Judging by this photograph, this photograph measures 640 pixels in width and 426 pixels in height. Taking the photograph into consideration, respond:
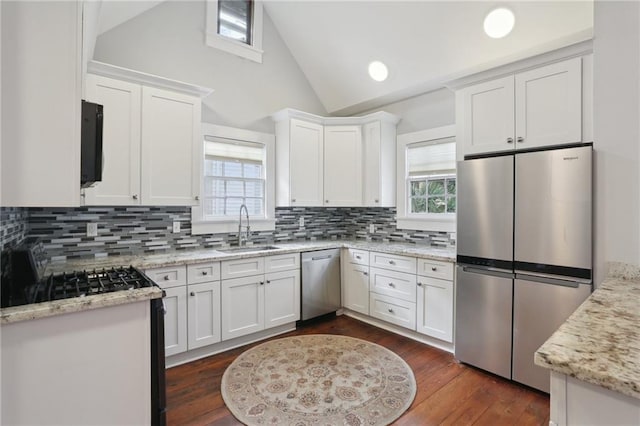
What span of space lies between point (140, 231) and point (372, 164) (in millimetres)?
2646

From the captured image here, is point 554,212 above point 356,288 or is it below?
above

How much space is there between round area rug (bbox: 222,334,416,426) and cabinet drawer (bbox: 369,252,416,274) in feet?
2.61

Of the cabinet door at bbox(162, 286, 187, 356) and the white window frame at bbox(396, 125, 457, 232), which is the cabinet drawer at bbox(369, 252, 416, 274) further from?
the cabinet door at bbox(162, 286, 187, 356)

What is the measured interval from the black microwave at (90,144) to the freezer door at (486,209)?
2.56 meters

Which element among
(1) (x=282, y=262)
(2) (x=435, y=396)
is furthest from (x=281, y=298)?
(2) (x=435, y=396)

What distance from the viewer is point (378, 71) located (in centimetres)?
380

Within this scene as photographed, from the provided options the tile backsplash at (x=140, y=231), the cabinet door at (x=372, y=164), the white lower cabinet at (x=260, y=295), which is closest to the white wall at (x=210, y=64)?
the cabinet door at (x=372, y=164)

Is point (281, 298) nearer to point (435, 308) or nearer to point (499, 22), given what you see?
point (435, 308)

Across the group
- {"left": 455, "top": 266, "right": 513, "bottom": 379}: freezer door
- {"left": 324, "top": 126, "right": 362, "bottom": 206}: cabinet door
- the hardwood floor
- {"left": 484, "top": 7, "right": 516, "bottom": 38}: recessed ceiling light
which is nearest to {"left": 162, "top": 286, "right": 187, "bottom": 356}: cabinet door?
the hardwood floor

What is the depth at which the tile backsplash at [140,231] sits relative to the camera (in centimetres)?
255

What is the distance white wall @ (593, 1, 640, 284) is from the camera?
1.91m

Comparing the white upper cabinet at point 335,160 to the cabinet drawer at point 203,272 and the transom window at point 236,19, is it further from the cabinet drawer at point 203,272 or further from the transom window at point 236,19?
the cabinet drawer at point 203,272

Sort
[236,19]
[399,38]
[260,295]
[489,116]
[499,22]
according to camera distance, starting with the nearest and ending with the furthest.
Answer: [489,116] < [499,22] < [260,295] < [399,38] < [236,19]

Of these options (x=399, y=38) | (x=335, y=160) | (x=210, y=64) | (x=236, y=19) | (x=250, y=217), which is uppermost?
(x=236, y=19)
